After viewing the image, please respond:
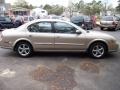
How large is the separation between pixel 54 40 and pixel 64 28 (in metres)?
0.62

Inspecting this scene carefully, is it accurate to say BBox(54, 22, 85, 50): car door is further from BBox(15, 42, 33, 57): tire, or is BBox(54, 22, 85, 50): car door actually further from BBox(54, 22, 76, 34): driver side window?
BBox(15, 42, 33, 57): tire

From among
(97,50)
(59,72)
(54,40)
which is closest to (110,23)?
(97,50)

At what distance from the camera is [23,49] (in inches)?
369

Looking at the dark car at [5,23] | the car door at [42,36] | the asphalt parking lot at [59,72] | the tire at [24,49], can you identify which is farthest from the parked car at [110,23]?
the tire at [24,49]

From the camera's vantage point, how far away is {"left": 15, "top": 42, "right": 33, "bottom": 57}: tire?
9.38 m

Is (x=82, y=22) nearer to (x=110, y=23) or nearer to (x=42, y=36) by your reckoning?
(x=110, y=23)

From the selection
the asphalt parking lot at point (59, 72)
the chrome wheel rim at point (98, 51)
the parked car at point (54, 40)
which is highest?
the parked car at point (54, 40)

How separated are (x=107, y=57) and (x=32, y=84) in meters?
4.47

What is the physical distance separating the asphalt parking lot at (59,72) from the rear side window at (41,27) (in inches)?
40.9

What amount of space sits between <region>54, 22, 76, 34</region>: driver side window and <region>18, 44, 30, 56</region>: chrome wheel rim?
1.33 metres

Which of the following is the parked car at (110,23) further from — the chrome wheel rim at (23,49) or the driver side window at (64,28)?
the chrome wheel rim at (23,49)

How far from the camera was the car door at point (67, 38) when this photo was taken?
9.30 metres

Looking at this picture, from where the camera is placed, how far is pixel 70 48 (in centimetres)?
941

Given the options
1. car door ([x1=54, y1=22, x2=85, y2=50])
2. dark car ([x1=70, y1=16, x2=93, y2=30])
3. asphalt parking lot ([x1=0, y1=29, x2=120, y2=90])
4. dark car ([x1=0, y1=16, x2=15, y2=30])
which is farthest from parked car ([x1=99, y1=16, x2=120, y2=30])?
car door ([x1=54, y1=22, x2=85, y2=50])
